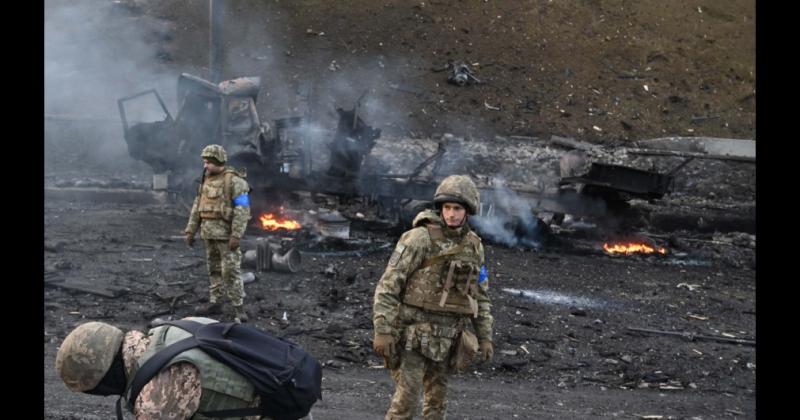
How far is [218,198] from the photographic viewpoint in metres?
8.89

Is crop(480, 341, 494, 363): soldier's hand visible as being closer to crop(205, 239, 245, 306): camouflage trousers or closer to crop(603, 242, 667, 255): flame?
crop(205, 239, 245, 306): camouflage trousers

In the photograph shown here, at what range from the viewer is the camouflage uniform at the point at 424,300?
207 inches

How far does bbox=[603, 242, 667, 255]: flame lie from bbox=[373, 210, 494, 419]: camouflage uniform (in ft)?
29.6

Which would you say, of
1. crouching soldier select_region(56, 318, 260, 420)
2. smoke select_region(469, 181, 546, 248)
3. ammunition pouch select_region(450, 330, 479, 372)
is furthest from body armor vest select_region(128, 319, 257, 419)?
smoke select_region(469, 181, 546, 248)

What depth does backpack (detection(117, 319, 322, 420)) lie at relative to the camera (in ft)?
11.9

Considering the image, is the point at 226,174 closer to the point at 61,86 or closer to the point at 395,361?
the point at 395,361

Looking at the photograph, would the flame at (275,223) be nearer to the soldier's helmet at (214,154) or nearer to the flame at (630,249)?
the soldier's helmet at (214,154)

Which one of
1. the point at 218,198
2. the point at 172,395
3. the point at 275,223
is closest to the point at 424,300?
the point at 172,395

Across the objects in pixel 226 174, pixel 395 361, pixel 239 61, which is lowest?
pixel 395 361

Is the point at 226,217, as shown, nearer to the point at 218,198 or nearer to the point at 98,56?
the point at 218,198

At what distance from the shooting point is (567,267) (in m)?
12.6

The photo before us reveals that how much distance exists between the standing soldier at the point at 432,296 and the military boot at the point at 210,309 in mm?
4206

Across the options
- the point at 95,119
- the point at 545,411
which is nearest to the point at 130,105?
the point at 95,119

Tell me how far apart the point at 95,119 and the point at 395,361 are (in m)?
16.5
